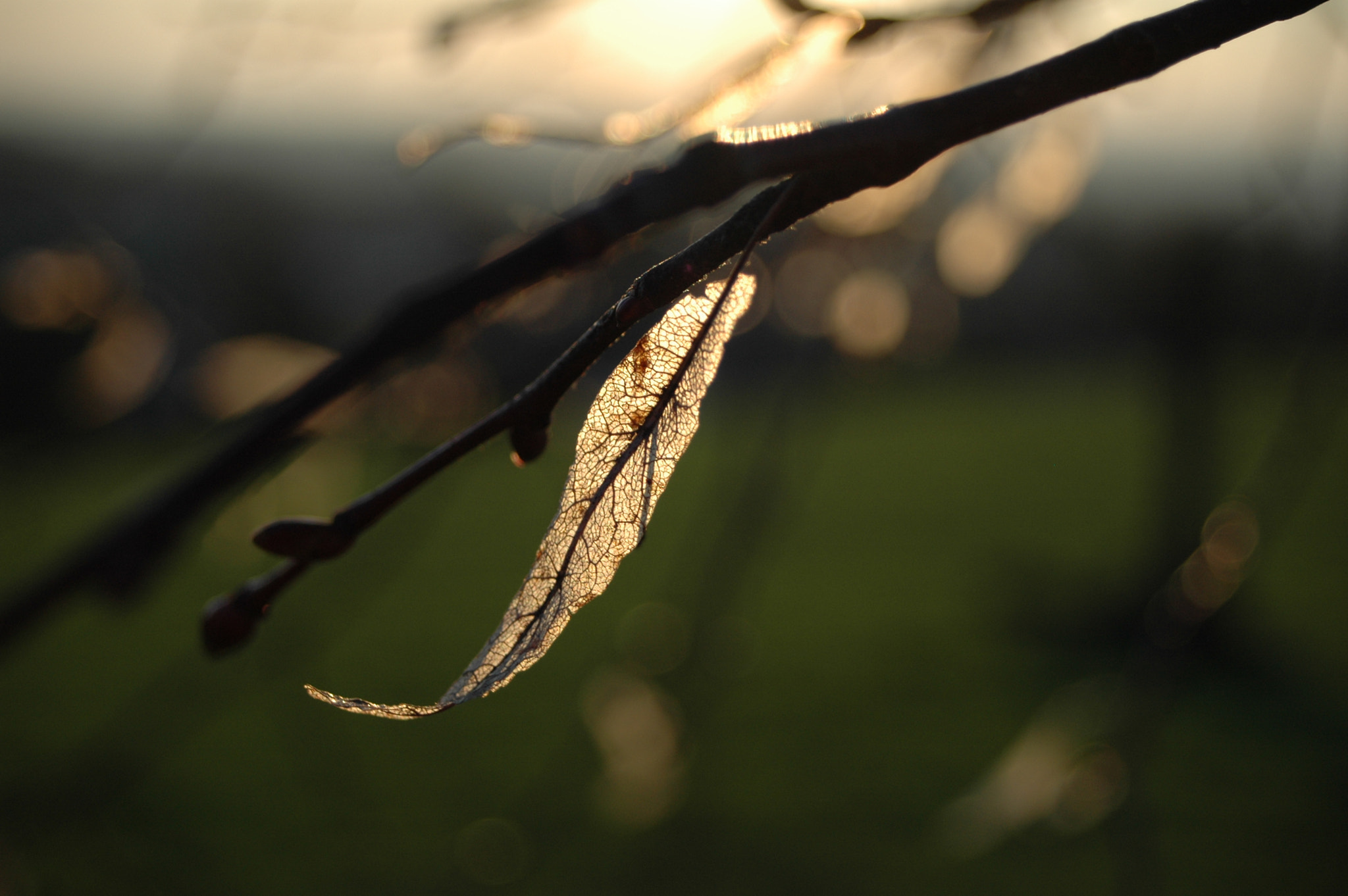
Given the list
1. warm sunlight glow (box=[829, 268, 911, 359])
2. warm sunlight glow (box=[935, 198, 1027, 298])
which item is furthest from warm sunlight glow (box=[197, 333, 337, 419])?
warm sunlight glow (box=[935, 198, 1027, 298])

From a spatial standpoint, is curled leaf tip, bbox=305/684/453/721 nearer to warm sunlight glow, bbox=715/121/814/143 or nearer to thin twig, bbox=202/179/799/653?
thin twig, bbox=202/179/799/653

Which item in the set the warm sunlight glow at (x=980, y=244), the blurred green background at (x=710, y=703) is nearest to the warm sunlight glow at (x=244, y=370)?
the blurred green background at (x=710, y=703)

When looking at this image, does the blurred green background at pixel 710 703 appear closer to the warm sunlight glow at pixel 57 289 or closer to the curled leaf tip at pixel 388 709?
the warm sunlight glow at pixel 57 289

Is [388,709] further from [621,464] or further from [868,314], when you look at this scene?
[868,314]

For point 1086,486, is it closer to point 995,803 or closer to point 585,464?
point 995,803

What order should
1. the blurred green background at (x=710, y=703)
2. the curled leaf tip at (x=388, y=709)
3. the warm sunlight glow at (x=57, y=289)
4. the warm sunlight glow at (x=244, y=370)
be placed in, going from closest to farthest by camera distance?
1. the curled leaf tip at (x=388, y=709)
2. the warm sunlight glow at (x=244, y=370)
3. the warm sunlight glow at (x=57, y=289)
4. the blurred green background at (x=710, y=703)

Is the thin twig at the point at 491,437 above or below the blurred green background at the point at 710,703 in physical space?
above

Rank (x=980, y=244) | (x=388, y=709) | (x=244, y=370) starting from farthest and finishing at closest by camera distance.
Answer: (x=980, y=244) → (x=244, y=370) → (x=388, y=709)

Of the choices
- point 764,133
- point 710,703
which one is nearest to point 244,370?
point 710,703
